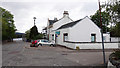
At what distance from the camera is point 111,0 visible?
638 centimetres

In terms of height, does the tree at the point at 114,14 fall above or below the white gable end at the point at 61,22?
below

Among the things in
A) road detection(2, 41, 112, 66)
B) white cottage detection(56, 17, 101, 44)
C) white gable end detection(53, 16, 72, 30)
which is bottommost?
road detection(2, 41, 112, 66)

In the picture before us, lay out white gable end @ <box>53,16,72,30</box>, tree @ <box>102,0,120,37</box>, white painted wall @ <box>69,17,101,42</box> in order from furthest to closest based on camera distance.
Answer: white gable end @ <box>53,16,72,30</box> < white painted wall @ <box>69,17,101,42</box> < tree @ <box>102,0,120,37</box>

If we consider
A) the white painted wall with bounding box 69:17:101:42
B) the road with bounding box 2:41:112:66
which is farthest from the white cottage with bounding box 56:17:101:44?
the road with bounding box 2:41:112:66

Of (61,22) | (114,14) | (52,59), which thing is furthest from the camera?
(61,22)

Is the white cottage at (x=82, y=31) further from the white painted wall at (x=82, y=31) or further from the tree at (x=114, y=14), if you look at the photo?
the tree at (x=114, y=14)

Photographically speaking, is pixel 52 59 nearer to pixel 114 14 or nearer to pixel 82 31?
pixel 114 14

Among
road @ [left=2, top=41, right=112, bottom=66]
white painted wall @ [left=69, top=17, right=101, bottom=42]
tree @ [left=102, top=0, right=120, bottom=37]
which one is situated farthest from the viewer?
white painted wall @ [left=69, top=17, right=101, bottom=42]

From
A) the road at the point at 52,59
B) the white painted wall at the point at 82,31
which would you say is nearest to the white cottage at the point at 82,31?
the white painted wall at the point at 82,31

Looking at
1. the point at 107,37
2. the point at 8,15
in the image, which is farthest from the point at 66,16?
the point at 8,15

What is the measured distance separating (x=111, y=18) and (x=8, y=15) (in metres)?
41.7

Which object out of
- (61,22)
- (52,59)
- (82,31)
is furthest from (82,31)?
(61,22)

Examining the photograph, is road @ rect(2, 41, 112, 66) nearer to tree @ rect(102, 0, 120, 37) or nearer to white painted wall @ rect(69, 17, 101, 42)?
tree @ rect(102, 0, 120, 37)

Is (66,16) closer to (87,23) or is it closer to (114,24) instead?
(87,23)
